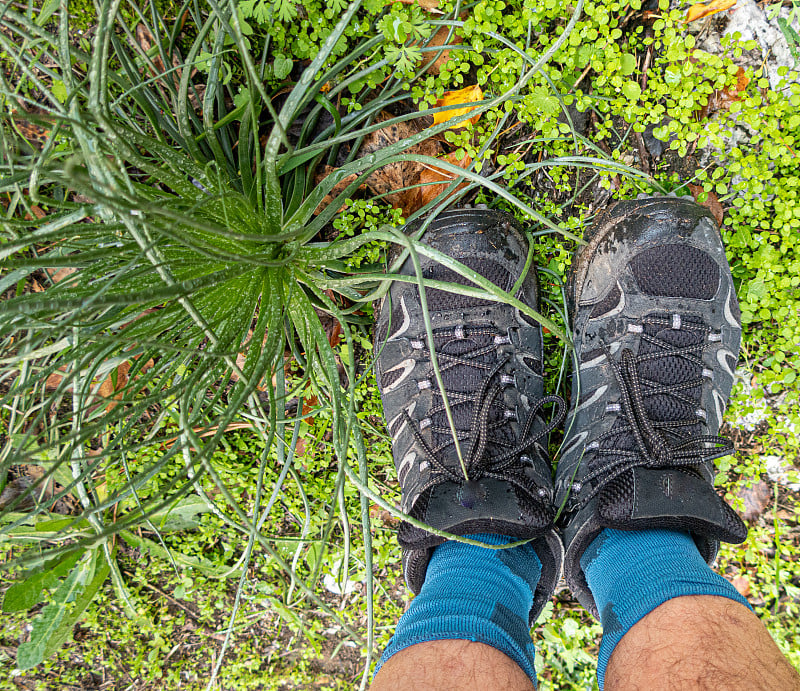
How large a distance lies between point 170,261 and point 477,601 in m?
0.99

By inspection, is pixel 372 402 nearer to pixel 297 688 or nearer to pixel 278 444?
pixel 278 444

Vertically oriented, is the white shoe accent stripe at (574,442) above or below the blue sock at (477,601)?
above

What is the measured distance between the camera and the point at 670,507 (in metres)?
1.29

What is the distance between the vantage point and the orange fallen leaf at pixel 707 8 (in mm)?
1393

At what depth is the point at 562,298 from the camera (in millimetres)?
1612

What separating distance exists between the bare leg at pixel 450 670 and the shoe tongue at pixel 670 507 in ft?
1.40

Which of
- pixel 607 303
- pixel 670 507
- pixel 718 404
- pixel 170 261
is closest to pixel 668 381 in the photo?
pixel 718 404

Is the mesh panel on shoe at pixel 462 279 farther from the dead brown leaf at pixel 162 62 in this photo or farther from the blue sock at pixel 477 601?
the dead brown leaf at pixel 162 62

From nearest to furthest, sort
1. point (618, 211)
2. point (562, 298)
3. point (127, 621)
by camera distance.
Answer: point (618, 211) < point (562, 298) < point (127, 621)

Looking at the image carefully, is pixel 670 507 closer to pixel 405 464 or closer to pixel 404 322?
pixel 405 464

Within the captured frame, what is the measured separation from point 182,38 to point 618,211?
124 cm

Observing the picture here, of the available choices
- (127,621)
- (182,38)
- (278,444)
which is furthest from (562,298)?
(127,621)

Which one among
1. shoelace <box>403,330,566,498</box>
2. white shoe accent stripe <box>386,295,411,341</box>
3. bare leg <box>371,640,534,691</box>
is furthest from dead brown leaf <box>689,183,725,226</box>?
bare leg <box>371,640,534,691</box>

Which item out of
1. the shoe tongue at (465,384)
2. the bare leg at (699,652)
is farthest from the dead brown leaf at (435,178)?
the bare leg at (699,652)
